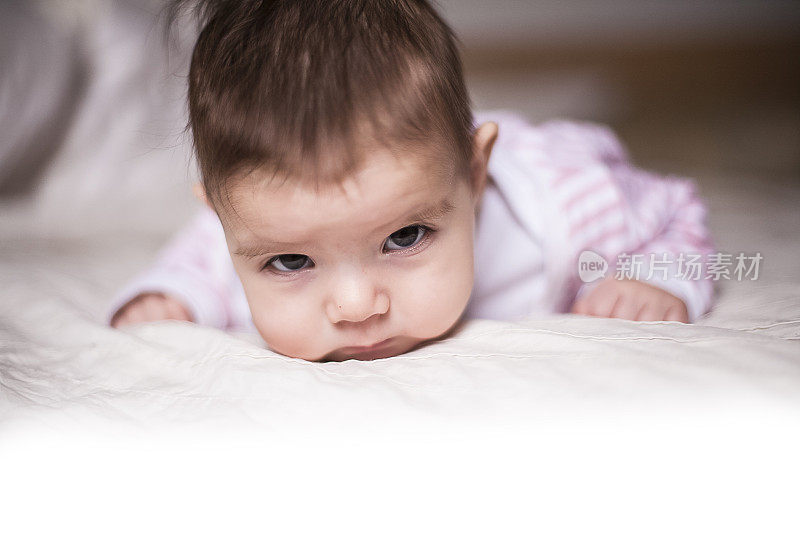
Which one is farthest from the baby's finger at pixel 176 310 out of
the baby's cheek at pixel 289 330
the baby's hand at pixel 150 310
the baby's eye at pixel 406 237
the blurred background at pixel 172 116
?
the baby's eye at pixel 406 237

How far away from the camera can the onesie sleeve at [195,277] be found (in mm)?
1010

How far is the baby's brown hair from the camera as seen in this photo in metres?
0.64

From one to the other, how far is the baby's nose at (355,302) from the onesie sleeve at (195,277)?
0.42m

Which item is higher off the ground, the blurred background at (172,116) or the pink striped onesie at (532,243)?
the blurred background at (172,116)

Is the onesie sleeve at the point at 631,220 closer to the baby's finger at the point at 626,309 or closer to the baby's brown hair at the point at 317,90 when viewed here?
the baby's finger at the point at 626,309

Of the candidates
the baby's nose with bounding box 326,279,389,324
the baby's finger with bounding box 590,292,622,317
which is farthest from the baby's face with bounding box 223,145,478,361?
the baby's finger with bounding box 590,292,622,317

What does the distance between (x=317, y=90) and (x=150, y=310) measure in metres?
0.50

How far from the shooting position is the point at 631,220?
1087 millimetres

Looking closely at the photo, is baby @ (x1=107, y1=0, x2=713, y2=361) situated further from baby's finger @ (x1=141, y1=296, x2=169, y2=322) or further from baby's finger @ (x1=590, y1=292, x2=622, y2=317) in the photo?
baby's finger @ (x1=141, y1=296, x2=169, y2=322)

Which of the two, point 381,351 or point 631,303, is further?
point 631,303
